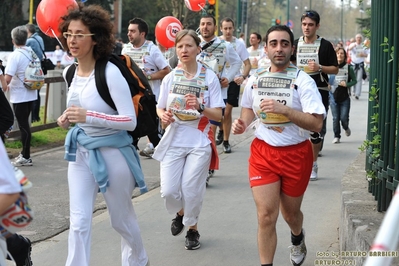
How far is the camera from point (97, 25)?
532 centimetres

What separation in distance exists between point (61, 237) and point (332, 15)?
87.6 m

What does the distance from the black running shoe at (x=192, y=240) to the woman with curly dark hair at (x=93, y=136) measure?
1.52 m

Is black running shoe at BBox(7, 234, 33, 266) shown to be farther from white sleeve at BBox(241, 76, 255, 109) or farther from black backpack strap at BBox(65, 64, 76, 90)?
white sleeve at BBox(241, 76, 255, 109)

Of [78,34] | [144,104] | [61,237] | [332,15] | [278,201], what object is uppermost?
[332,15]

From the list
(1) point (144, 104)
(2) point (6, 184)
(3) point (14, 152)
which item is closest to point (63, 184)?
(3) point (14, 152)

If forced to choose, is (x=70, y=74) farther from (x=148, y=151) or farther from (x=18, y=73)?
(x=148, y=151)

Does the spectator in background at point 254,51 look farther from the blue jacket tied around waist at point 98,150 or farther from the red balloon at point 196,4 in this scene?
the blue jacket tied around waist at point 98,150

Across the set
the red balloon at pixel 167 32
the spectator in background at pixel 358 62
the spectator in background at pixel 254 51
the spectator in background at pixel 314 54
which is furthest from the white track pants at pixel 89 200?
the spectator in background at pixel 358 62

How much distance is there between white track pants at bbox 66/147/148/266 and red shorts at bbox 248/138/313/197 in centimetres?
93

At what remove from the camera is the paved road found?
21.8ft

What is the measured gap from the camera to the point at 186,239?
22.8 feet

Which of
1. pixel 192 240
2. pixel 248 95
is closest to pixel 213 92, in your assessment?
pixel 248 95

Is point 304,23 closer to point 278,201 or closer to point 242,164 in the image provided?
point 242,164

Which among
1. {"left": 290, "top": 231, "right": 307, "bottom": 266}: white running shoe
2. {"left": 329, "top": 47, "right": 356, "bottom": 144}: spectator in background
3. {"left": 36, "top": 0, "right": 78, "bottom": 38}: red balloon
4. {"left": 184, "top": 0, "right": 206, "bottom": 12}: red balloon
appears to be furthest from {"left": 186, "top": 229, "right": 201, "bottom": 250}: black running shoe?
{"left": 184, "top": 0, "right": 206, "bottom": 12}: red balloon
